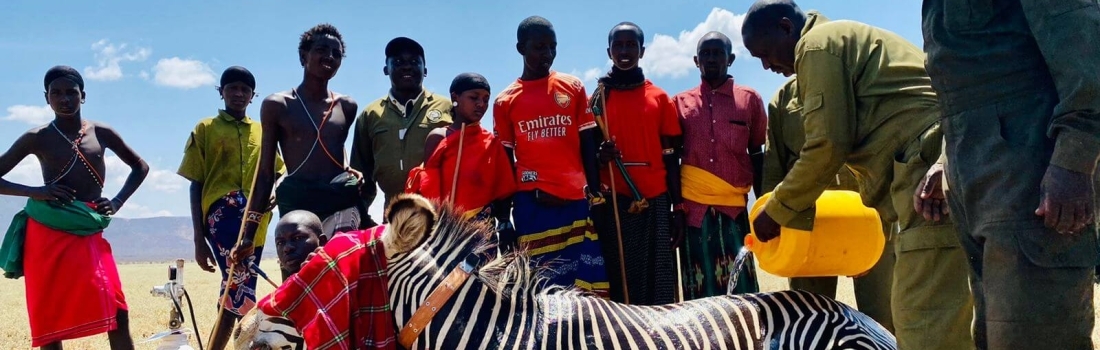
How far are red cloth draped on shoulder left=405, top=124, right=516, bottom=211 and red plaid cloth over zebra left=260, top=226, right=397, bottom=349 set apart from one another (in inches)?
94.9

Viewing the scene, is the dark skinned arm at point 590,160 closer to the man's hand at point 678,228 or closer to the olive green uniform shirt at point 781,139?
the man's hand at point 678,228

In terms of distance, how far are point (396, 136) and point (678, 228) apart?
2.03 meters

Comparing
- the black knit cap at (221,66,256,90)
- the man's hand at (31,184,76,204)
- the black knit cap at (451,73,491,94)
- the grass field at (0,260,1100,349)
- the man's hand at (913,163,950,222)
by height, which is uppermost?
the black knit cap at (221,66,256,90)

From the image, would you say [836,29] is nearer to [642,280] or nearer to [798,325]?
[798,325]

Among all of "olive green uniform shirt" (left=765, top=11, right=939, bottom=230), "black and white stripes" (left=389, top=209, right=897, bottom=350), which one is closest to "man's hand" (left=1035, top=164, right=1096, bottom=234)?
"black and white stripes" (left=389, top=209, right=897, bottom=350)

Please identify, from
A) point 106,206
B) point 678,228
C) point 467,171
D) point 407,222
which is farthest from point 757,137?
point 106,206


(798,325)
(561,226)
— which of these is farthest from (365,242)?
(561,226)

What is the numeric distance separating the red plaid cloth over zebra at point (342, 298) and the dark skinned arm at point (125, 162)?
13.2 feet

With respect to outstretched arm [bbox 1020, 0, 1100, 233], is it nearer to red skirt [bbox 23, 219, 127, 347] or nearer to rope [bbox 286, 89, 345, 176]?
rope [bbox 286, 89, 345, 176]

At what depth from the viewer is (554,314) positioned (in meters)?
2.81

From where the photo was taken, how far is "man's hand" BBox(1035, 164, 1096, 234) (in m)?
2.12

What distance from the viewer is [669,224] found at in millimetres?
5664

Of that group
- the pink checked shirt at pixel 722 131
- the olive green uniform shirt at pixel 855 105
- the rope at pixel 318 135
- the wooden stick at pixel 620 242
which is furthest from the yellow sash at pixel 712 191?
the rope at pixel 318 135

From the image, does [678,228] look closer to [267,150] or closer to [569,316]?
[267,150]
